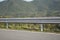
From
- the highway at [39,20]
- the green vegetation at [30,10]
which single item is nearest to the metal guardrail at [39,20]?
the highway at [39,20]

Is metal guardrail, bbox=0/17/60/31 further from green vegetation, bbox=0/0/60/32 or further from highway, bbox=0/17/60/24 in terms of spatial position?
green vegetation, bbox=0/0/60/32

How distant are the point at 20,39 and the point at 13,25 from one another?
466 centimetres

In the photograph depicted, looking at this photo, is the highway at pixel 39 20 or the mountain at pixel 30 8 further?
the mountain at pixel 30 8

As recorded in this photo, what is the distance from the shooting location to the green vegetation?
1041cm

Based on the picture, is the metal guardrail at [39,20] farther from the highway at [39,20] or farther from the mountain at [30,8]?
the mountain at [30,8]

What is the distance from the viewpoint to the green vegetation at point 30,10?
34.2ft

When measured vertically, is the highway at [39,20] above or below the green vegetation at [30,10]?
below

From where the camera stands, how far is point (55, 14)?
1173 centimetres

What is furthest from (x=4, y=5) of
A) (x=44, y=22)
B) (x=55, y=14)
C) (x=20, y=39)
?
(x=20, y=39)

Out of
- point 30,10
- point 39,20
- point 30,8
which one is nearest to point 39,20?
point 39,20

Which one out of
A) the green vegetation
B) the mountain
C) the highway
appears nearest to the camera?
the highway

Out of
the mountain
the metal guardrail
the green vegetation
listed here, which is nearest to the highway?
the metal guardrail

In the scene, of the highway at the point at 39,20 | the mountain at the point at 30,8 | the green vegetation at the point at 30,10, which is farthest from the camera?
the mountain at the point at 30,8

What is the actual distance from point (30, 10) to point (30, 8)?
9.7 inches
